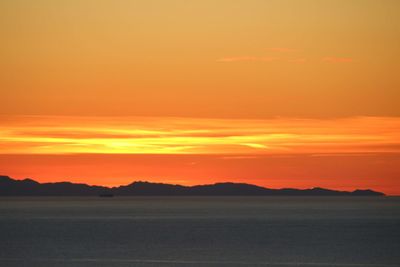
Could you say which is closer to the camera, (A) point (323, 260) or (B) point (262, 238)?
(A) point (323, 260)

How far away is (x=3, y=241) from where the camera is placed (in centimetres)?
11819

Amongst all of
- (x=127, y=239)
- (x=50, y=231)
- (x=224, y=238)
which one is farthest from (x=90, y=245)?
(x=50, y=231)

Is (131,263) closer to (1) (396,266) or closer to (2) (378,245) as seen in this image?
(1) (396,266)

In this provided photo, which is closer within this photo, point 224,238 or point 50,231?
point 224,238

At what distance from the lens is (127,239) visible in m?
121

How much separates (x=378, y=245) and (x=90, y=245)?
32.5 meters

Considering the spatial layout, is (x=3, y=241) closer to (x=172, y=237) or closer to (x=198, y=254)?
(x=172, y=237)

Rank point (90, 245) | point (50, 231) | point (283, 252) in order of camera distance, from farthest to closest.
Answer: point (50, 231) < point (90, 245) < point (283, 252)

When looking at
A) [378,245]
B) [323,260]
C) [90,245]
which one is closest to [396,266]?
[323,260]

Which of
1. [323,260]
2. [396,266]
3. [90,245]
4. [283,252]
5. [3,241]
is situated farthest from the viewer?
[3,241]

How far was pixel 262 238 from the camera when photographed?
124 metres

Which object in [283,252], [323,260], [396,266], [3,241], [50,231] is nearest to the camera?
[396,266]

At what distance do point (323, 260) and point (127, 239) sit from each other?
38297 millimetres

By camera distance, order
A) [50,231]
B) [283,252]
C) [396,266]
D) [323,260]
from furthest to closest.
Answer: [50,231] < [283,252] < [323,260] < [396,266]
